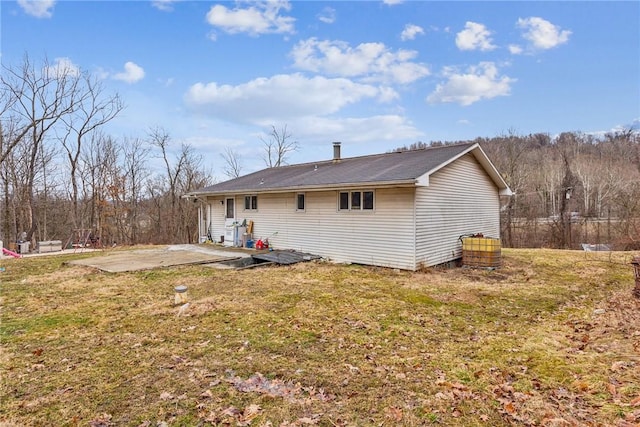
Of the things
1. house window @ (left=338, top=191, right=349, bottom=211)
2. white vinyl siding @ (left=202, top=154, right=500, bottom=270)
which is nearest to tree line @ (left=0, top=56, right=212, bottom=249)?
white vinyl siding @ (left=202, top=154, right=500, bottom=270)

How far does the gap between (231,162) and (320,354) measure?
27100 mm

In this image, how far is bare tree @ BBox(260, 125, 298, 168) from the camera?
29.2m

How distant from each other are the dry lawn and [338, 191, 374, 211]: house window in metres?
2.69

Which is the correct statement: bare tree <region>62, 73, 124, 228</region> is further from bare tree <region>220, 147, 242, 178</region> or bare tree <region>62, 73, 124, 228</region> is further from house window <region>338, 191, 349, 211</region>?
house window <region>338, 191, 349, 211</region>

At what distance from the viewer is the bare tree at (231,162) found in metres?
28.9

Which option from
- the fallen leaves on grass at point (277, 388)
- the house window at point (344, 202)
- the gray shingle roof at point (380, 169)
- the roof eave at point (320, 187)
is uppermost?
the gray shingle roof at point (380, 169)

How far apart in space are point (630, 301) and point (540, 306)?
158 centimetres

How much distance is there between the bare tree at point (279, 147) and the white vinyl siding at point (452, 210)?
1973 cm

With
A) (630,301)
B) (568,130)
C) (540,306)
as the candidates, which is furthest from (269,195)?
(568,130)

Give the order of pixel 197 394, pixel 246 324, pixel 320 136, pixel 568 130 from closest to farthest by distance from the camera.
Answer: pixel 197 394 < pixel 246 324 < pixel 320 136 < pixel 568 130

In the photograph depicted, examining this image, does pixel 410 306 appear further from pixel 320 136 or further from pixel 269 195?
pixel 320 136

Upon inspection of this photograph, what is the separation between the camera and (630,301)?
595 centimetres

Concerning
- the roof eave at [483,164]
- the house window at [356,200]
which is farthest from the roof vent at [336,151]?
the roof eave at [483,164]

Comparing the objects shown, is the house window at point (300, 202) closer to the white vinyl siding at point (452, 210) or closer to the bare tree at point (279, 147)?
the white vinyl siding at point (452, 210)
